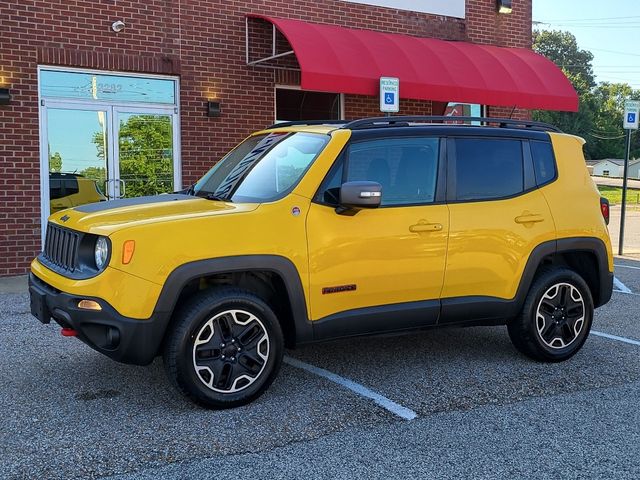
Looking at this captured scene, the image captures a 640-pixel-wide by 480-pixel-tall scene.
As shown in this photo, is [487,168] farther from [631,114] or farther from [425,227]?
[631,114]

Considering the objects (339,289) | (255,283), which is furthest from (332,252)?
(255,283)

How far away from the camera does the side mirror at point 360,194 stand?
450cm

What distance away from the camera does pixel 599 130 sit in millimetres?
101625

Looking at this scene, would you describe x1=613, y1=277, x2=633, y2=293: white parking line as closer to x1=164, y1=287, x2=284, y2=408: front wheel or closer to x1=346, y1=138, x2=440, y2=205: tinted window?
x1=346, y1=138, x2=440, y2=205: tinted window

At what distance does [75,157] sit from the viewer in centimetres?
1016

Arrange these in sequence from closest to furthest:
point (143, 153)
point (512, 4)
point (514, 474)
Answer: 1. point (514, 474)
2. point (143, 153)
3. point (512, 4)

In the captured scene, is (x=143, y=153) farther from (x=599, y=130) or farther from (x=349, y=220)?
(x=599, y=130)

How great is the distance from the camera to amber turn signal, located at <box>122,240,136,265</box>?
13.5 ft

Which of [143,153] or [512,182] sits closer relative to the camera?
[512,182]

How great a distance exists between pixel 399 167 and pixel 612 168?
102029 mm

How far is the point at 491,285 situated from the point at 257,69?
7264mm

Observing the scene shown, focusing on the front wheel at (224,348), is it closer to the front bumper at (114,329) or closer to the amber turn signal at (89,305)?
the front bumper at (114,329)

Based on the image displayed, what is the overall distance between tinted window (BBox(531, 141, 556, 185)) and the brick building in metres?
4.79

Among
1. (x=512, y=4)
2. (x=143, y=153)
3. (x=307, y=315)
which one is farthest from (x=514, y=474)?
(x=512, y=4)
